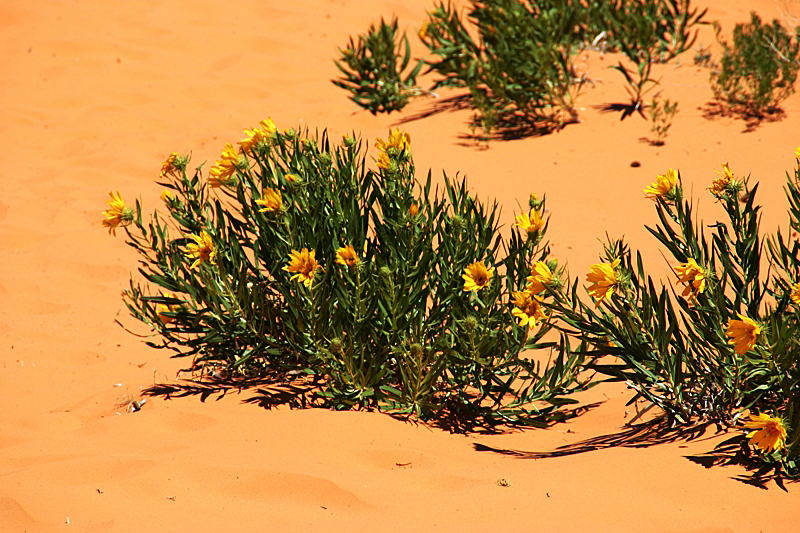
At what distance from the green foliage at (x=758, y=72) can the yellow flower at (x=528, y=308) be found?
4.30 metres

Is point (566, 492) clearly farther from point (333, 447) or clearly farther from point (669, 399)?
point (333, 447)

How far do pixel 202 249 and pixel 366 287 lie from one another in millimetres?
587

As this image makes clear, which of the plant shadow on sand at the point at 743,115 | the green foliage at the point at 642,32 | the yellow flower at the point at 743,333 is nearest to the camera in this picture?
the yellow flower at the point at 743,333

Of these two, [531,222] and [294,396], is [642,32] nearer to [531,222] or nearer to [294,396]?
[531,222]

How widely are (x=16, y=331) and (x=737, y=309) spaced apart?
3.39m

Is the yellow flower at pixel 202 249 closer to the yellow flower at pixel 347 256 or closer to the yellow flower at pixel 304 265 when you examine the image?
the yellow flower at pixel 304 265

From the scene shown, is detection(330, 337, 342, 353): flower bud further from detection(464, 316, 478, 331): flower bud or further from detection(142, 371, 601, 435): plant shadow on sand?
detection(464, 316, 478, 331): flower bud

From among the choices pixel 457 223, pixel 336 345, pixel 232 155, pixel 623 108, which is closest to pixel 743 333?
pixel 457 223

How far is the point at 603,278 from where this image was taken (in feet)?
6.80

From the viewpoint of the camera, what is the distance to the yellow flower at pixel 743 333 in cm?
188

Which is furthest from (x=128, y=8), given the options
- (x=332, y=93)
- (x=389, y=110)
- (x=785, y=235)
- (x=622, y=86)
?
(x=785, y=235)

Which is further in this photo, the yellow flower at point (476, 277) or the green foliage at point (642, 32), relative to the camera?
the green foliage at point (642, 32)

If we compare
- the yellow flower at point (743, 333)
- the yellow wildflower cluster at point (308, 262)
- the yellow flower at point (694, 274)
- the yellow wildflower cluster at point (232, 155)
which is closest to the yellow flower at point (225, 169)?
the yellow wildflower cluster at point (232, 155)

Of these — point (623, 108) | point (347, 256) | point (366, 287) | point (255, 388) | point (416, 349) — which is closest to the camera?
point (347, 256)
